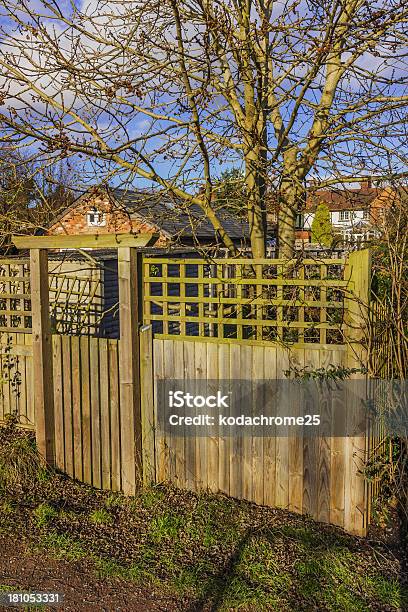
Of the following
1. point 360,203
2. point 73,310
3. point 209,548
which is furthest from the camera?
point 73,310

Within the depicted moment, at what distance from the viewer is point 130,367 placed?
434 cm

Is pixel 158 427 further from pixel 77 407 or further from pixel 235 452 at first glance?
pixel 77 407

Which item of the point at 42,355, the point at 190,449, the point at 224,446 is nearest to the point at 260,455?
the point at 224,446

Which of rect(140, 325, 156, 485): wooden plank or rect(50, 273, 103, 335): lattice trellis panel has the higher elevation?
rect(50, 273, 103, 335): lattice trellis panel

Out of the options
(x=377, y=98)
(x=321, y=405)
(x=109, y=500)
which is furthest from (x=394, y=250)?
(x=109, y=500)

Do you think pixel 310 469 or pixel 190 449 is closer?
pixel 310 469

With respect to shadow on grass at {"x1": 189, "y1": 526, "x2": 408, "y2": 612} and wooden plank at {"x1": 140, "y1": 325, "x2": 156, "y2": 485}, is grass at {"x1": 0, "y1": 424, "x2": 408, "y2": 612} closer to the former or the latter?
shadow on grass at {"x1": 189, "y1": 526, "x2": 408, "y2": 612}

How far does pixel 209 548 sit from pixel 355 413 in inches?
54.0

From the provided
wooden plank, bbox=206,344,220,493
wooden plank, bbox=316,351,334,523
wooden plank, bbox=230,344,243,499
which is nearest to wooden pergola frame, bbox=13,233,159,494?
wooden plank, bbox=206,344,220,493

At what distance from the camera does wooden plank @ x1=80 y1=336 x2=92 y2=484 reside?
184 inches

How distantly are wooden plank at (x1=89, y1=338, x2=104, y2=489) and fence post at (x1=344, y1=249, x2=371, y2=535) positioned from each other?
7.05ft

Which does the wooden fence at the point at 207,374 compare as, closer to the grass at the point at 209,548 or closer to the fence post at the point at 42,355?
the fence post at the point at 42,355

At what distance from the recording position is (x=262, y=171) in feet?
15.1

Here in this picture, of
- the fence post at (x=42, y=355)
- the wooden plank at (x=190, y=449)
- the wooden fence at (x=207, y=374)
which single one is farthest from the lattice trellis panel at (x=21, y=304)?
the wooden plank at (x=190, y=449)
